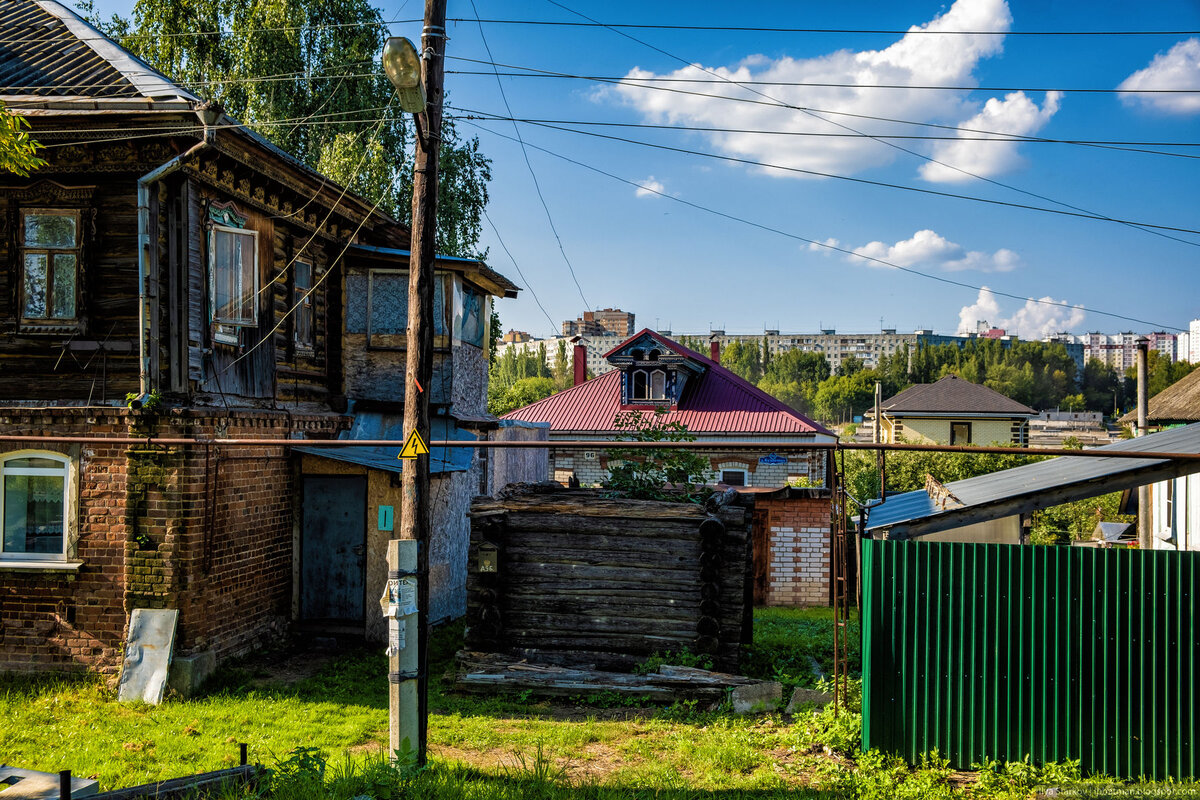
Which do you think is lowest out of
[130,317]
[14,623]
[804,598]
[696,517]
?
[804,598]

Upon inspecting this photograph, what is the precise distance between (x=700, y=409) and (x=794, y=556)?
9.89 m

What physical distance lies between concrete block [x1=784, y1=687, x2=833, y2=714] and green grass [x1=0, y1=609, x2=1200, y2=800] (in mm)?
145

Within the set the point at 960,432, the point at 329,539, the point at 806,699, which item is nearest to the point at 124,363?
the point at 329,539

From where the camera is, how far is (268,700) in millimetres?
8516

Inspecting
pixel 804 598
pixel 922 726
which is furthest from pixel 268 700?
pixel 804 598

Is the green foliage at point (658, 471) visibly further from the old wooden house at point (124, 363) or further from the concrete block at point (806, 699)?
the old wooden house at point (124, 363)

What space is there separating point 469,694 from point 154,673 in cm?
347

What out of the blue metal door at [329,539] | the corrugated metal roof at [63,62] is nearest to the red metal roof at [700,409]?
the blue metal door at [329,539]

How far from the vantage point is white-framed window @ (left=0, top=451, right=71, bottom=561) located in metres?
9.13

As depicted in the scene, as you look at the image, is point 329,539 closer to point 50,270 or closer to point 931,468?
point 50,270

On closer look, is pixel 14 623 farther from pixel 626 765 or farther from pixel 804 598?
pixel 804 598

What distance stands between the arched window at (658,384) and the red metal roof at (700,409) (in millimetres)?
776

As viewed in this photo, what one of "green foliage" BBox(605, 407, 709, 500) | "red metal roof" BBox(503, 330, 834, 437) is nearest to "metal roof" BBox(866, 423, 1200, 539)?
"green foliage" BBox(605, 407, 709, 500)

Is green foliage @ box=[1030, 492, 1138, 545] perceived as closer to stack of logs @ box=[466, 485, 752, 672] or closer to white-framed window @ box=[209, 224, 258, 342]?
stack of logs @ box=[466, 485, 752, 672]
